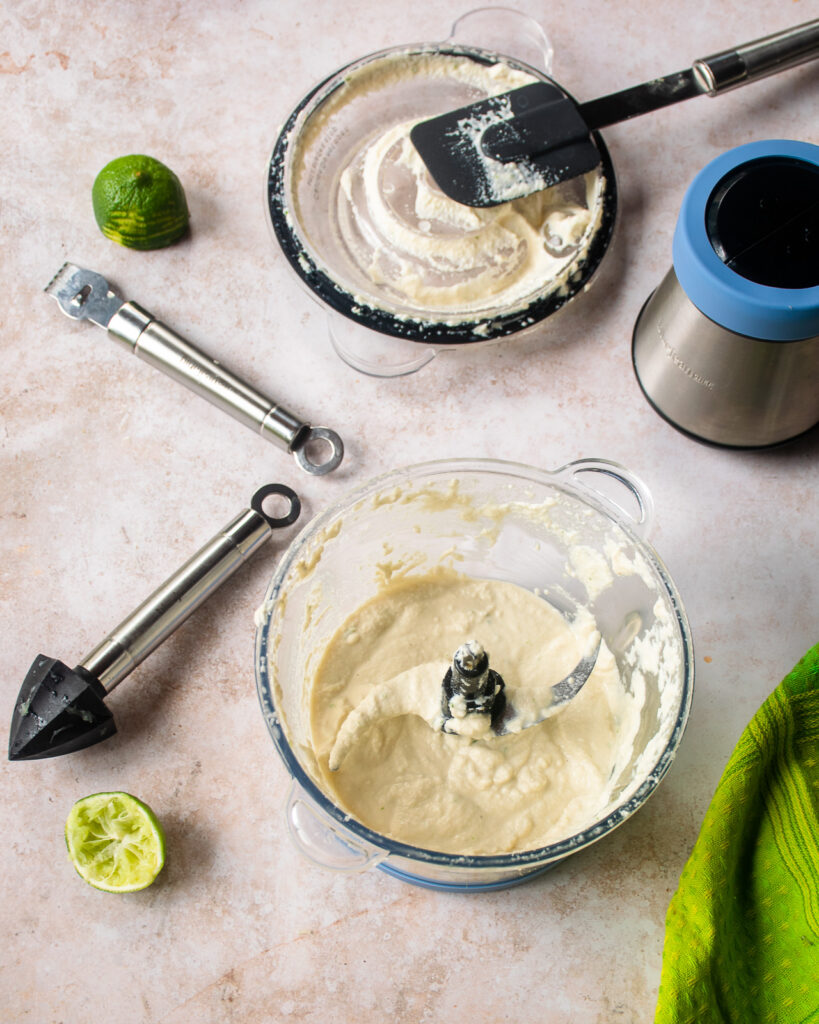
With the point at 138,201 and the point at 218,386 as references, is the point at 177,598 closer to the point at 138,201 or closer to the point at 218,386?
the point at 218,386

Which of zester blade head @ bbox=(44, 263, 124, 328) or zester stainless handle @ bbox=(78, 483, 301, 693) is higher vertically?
zester blade head @ bbox=(44, 263, 124, 328)

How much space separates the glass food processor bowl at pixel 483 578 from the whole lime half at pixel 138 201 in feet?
1.34

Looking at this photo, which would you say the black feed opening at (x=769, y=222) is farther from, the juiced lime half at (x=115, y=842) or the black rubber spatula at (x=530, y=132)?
the juiced lime half at (x=115, y=842)

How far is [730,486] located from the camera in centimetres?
100

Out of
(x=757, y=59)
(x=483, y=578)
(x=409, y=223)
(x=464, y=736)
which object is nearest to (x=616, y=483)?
(x=483, y=578)

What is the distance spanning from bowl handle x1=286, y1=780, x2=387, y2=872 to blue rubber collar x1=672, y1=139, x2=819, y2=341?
54 centimetres

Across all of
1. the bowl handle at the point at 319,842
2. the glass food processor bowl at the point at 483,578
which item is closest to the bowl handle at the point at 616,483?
the glass food processor bowl at the point at 483,578

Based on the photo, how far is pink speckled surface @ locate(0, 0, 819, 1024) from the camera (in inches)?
35.2

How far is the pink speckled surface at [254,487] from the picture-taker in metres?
0.89

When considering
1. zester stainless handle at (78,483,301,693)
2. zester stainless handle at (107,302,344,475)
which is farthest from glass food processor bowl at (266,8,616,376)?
zester stainless handle at (78,483,301,693)

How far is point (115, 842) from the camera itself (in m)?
0.91

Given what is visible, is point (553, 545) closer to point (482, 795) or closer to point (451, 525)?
point (451, 525)

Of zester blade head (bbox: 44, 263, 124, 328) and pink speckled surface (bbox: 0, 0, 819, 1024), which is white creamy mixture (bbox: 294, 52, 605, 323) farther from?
zester blade head (bbox: 44, 263, 124, 328)

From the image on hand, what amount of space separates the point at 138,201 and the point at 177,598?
1.40 ft
